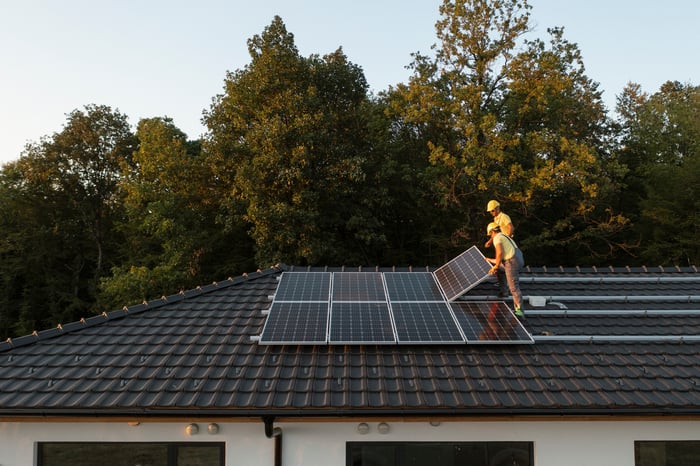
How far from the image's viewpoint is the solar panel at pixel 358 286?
867 cm

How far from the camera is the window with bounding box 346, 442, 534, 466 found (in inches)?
246

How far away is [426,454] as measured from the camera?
20.5 feet

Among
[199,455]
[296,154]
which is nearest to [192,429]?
[199,455]

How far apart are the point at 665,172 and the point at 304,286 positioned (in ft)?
79.3

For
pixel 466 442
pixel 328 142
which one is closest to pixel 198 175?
pixel 328 142

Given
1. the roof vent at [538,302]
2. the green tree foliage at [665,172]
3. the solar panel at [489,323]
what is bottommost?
the solar panel at [489,323]

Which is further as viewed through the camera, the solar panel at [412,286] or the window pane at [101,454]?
the solar panel at [412,286]

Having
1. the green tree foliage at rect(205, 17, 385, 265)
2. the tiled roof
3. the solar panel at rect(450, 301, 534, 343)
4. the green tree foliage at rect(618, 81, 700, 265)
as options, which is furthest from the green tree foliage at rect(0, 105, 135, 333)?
the green tree foliage at rect(618, 81, 700, 265)

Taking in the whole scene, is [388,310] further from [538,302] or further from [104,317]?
[104,317]

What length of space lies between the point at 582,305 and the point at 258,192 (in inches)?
607

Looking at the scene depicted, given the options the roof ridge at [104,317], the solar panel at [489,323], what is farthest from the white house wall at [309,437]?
the roof ridge at [104,317]

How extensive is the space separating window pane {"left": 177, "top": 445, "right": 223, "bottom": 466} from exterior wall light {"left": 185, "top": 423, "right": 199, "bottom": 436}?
24 cm

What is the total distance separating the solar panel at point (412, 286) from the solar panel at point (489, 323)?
0.61 m

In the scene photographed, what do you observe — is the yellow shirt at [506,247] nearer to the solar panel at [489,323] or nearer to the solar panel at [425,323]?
the solar panel at [489,323]
